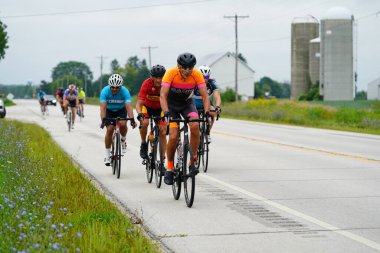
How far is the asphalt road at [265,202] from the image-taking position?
689cm

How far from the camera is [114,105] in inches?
509

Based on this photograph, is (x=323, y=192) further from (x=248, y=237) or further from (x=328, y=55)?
(x=328, y=55)

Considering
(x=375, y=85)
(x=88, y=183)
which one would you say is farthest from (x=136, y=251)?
(x=375, y=85)

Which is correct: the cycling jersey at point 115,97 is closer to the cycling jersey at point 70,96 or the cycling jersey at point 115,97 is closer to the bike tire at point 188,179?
the bike tire at point 188,179

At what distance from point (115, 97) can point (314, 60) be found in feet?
261

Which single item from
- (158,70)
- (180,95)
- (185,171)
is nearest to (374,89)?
(158,70)

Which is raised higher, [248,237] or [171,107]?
[171,107]

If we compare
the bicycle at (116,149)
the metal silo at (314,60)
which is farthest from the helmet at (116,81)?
the metal silo at (314,60)

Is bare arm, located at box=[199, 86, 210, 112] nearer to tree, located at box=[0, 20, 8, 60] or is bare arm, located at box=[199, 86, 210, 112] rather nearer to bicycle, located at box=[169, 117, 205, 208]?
bicycle, located at box=[169, 117, 205, 208]

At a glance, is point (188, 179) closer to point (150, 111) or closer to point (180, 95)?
point (180, 95)

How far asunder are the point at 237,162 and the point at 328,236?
7922mm

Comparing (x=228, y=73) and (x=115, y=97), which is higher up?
(x=228, y=73)

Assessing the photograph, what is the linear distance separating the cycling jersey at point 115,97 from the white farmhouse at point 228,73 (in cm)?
11301

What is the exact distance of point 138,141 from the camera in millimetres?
21875
